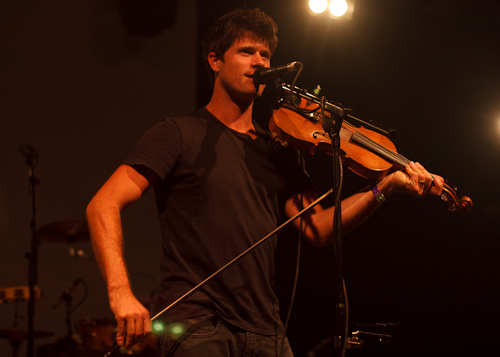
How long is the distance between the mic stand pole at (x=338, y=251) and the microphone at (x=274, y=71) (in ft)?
0.52

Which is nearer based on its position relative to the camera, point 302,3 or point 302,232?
point 302,232

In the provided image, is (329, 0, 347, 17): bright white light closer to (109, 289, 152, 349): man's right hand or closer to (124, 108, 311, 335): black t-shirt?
(124, 108, 311, 335): black t-shirt

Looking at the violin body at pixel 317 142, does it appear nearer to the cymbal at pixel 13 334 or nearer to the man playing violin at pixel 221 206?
the man playing violin at pixel 221 206

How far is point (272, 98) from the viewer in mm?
3875

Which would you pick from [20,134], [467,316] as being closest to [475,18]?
[467,316]

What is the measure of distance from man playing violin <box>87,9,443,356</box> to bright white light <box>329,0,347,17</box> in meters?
1.34

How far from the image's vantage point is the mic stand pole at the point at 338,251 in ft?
4.61

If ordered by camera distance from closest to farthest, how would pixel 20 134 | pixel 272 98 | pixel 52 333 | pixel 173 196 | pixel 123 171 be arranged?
pixel 123 171 < pixel 173 196 < pixel 272 98 < pixel 52 333 < pixel 20 134

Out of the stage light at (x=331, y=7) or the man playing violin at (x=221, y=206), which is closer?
the man playing violin at (x=221, y=206)

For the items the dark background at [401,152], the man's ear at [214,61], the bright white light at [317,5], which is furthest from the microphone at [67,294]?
the bright white light at [317,5]

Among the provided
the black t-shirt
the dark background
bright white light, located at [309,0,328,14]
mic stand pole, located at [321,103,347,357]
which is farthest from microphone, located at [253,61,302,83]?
bright white light, located at [309,0,328,14]

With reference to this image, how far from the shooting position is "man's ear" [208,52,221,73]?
7.26 ft

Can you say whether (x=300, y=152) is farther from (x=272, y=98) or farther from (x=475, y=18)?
(x=475, y=18)

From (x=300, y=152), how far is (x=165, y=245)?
75cm
